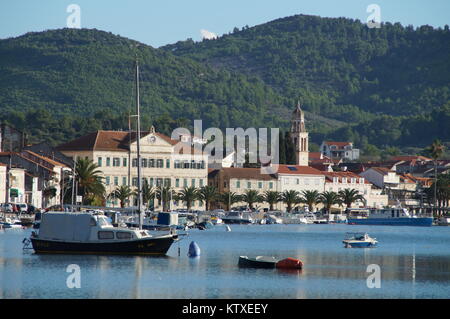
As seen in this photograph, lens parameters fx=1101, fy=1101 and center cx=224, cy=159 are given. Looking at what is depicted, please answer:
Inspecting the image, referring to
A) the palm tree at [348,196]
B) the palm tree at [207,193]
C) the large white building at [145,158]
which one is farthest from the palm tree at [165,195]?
the palm tree at [348,196]

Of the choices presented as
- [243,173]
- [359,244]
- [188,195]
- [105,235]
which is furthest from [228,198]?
[105,235]

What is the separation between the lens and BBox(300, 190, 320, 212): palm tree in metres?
173

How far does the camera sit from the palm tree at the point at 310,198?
173 m

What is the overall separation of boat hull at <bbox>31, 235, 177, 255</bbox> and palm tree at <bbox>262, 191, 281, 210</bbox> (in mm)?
103230

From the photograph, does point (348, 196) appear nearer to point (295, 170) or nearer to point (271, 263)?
point (295, 170)

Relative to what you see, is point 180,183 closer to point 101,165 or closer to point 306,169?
point 101,165

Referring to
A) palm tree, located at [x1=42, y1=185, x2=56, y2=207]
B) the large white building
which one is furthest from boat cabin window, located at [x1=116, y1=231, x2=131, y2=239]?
the large white building

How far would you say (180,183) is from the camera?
161 meters

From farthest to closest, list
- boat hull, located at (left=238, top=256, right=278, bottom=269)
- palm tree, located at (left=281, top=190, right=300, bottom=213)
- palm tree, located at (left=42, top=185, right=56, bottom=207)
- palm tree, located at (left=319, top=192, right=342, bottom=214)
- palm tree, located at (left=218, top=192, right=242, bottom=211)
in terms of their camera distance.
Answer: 1. palm tree, located at (left=319, top=192, right=342, bottom=214)
2. palm tree, located at (left=281, top=190, right=300, bottom=213)
3. palm tree, located at (left=218, top=192, right=242, bottom=211)
4. palm tree, located at (left=42, top=185, right=56, bottom=207)
5. boat hull, located at (left=238, top=256, right=278, bottom=269)

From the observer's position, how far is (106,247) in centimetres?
6488

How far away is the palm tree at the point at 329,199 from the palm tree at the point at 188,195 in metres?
24.8

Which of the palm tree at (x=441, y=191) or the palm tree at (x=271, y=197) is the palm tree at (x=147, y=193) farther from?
the palm tree at (x=441, y=191)

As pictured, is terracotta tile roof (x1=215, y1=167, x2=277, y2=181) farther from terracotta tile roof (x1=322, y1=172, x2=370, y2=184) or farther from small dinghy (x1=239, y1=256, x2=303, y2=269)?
small dinghy (x1=239, y1=256, x2=303, y2=269)
